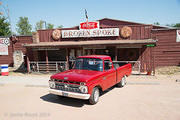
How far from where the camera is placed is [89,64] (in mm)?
6379

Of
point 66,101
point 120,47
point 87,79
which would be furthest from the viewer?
point 120,47

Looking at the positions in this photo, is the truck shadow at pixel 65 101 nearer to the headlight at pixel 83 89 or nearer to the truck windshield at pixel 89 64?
the headlight at pixel 83 89

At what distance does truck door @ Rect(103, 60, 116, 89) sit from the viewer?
6.10 meters

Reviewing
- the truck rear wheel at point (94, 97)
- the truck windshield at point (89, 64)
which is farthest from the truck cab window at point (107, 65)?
the truck rear wheel at point (94, 97)

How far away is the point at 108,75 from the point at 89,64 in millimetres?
1059

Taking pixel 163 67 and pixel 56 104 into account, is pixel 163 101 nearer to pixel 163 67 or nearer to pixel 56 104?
pixel 56 104

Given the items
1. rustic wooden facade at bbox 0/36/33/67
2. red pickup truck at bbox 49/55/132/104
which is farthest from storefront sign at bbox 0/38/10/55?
red pickup truck at bbox 49/55/132/104

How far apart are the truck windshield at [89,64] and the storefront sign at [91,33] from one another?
8.12 metres

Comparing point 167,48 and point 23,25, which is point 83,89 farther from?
point 23,25

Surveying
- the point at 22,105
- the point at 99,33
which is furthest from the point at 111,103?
the point at 99,33

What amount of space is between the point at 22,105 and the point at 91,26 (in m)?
10.8

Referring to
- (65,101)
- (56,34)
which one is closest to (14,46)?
(56,34)

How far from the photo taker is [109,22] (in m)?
25.3

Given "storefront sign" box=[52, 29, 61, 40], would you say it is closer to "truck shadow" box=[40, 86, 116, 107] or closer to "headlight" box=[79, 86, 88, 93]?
"truck shadow" box=[40, 86, 116, 107]
